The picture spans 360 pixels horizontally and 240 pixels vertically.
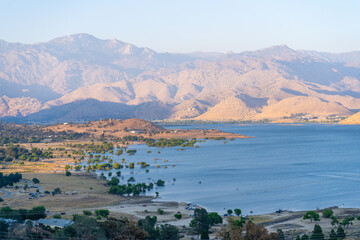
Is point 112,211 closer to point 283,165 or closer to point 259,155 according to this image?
point 283,165

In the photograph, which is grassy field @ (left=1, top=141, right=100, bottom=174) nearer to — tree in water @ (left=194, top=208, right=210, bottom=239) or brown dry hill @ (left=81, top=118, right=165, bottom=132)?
tree in water @ (left=194, top=208, right=210, bottom=239)

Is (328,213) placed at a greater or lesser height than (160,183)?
lesser

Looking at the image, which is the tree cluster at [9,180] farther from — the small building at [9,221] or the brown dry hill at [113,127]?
the brown dry hill at [113,127]

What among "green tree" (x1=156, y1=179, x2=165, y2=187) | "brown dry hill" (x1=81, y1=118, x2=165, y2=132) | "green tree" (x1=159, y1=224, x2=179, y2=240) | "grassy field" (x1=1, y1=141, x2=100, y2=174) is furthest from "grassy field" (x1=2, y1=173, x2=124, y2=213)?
"brown dry hill" (x1=81, y1=118, x2=165, y2=132)

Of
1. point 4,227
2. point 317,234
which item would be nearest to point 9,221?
point 4,227

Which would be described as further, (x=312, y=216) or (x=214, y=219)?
(x=312, y=216)

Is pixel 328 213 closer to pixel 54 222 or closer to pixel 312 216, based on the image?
pixel 312 216

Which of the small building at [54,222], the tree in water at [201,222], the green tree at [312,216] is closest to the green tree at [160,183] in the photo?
the green tree at [312,216]
